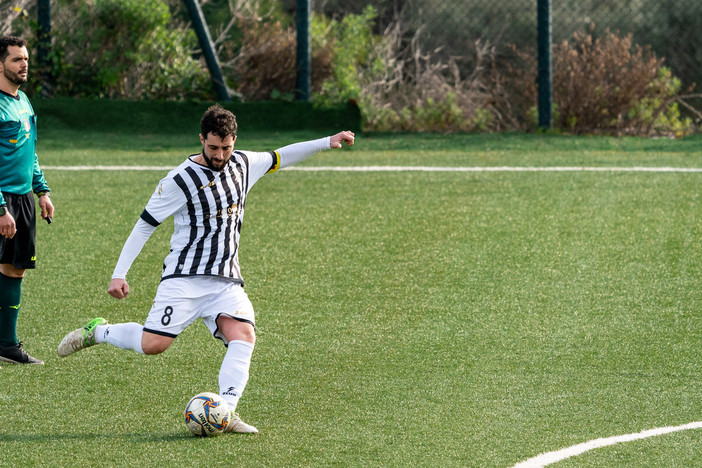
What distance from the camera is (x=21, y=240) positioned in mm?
6117

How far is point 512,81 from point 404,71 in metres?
→ 1.84

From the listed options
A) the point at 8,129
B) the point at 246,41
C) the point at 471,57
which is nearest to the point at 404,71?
the point at 471,57

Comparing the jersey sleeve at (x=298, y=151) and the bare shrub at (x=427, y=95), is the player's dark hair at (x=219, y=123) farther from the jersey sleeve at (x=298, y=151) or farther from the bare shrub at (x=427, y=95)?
the bare shrub at (x=427, y=95)

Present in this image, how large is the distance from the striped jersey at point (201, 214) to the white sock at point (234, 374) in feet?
1.42

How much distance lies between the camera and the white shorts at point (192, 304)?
17.1 ft

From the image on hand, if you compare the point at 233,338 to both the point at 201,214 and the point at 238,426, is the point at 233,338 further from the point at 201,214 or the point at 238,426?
the point at 201,214

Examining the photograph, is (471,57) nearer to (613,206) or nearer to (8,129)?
(613,206)

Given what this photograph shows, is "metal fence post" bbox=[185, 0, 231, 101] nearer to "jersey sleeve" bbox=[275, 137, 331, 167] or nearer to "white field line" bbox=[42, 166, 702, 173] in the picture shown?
"white field line" bbox=[42, 166, 702, 173]

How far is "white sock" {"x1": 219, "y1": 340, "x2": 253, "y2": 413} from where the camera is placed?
4961 mm

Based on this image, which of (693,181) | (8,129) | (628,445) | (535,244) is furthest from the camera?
(693,181)

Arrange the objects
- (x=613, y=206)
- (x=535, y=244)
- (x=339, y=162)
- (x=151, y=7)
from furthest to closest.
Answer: (x=151, y=7) → (x=339, y=162) → (x=613, y=206) → (x=535, y=244)

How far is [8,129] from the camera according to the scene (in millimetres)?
5934

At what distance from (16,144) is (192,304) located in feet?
5.43

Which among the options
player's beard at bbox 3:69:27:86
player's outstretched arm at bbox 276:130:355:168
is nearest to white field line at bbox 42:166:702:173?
player's beard at bbox 3:69:27:86
